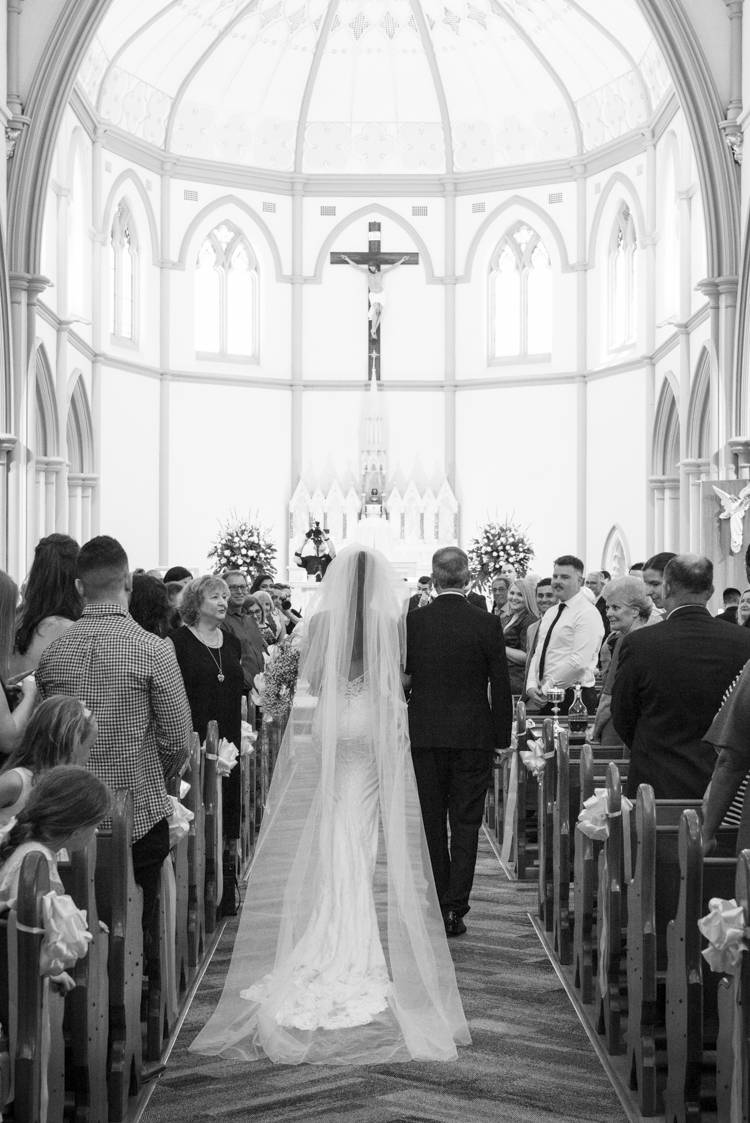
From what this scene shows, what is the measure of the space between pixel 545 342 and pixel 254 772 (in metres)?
16.2

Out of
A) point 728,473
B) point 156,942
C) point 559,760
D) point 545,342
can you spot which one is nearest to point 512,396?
point 545,342

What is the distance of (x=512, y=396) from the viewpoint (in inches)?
1003

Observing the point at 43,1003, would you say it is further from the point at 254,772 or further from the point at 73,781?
the point at 254,772

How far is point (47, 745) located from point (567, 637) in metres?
5.12

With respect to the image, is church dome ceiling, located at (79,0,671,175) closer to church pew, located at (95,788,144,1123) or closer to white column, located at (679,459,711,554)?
white column, located at (679,459,711,554)

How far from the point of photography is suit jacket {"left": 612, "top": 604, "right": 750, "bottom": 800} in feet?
19.0

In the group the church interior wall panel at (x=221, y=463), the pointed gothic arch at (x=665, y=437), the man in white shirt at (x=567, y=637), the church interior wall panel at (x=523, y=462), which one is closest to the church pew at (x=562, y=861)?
the man in white shirt at (x=567, y=637)

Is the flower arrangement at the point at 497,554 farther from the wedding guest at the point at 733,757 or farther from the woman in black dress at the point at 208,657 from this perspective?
the wedding guest at the point at 733,757

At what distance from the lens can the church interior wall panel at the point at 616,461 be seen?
22938mm

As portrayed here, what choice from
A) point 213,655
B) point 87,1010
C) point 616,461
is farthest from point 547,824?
point 616,461

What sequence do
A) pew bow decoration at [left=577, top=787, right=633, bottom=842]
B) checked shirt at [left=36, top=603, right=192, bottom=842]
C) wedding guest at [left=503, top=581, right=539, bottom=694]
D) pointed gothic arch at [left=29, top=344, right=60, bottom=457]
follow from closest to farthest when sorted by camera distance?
checked shirt at [left=36, top=603, right=192, bottom=842], pew bow decoration at [left=577, top=787, right=633, bottom=842], wedding guest at [left=503, top=581, right=539, bottom=694], pointed gothic arch at [left=29, top=344, right=60, bottom=457]

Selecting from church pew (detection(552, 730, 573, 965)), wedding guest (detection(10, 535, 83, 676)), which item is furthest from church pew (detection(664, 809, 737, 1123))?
wedding guest (detection(10, 535, 83, 676))

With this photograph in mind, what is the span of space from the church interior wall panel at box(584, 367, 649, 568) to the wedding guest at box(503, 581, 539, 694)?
1223cm

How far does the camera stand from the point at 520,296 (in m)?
25.7
